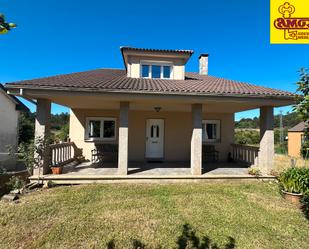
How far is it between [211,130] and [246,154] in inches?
99.7

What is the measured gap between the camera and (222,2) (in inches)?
366

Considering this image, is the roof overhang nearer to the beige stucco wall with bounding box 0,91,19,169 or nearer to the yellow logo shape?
the yellow logo shape

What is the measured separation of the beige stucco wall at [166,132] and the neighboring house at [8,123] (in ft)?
→ 15.2

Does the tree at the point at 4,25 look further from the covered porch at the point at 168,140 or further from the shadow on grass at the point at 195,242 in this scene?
the covered porch at the point at 168,140

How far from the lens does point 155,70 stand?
34.8ft

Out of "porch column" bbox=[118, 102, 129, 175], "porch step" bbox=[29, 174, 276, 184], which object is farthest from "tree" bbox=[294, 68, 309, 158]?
"porch column" bbox=[118, 102, 129, 175]

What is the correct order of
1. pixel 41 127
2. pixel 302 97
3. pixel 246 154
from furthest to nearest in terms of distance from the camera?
pixel 246 154
pixel 41 127
pixel 302 97

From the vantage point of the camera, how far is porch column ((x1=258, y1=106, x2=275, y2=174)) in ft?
25.4

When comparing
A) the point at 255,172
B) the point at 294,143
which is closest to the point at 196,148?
the point at 255,172

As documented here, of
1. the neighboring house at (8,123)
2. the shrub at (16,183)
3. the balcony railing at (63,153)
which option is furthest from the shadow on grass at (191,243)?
the neighboring house at (8,123)

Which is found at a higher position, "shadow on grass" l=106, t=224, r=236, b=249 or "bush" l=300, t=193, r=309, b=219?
"bush" l=300, t=193, r=309, b=219

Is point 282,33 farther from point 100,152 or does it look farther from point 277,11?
point 100,152

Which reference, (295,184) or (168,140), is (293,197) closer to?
(295,184)

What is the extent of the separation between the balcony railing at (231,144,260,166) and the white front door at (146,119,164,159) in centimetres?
424
